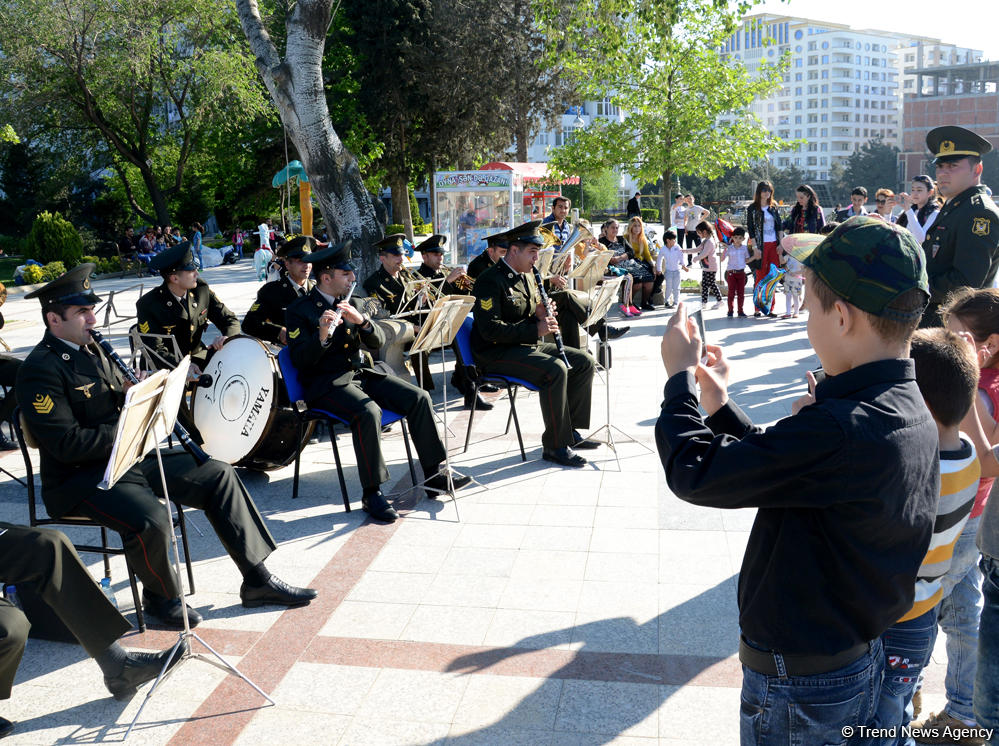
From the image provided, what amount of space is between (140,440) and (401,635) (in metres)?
1.53

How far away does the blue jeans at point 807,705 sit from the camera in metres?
1.96

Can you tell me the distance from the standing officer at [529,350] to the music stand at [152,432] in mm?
3312

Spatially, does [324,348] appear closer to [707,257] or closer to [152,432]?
[152,432]

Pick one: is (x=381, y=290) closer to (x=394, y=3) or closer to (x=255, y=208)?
(x=394, y=3)

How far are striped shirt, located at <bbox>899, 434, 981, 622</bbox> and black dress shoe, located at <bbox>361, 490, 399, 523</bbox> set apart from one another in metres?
3.59

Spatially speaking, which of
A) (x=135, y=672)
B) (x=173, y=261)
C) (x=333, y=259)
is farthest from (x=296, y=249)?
(x=135, y=672)

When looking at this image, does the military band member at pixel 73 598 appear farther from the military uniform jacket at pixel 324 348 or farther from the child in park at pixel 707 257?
the child in park at pixel 707 257

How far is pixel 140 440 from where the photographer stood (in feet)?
12.0

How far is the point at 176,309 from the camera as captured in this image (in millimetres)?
6797

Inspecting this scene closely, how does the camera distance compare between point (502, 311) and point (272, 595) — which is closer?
point (272, 595)

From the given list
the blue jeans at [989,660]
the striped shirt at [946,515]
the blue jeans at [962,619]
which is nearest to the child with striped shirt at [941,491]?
the striped shirt at [946,515]

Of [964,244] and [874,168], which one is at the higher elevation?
[964,244]

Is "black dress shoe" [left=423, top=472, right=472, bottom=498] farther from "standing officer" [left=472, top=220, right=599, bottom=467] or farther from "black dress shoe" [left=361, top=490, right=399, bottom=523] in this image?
"standing officer" [left=472, top=220, right=599, bottom=467]

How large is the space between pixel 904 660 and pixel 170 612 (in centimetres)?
338
